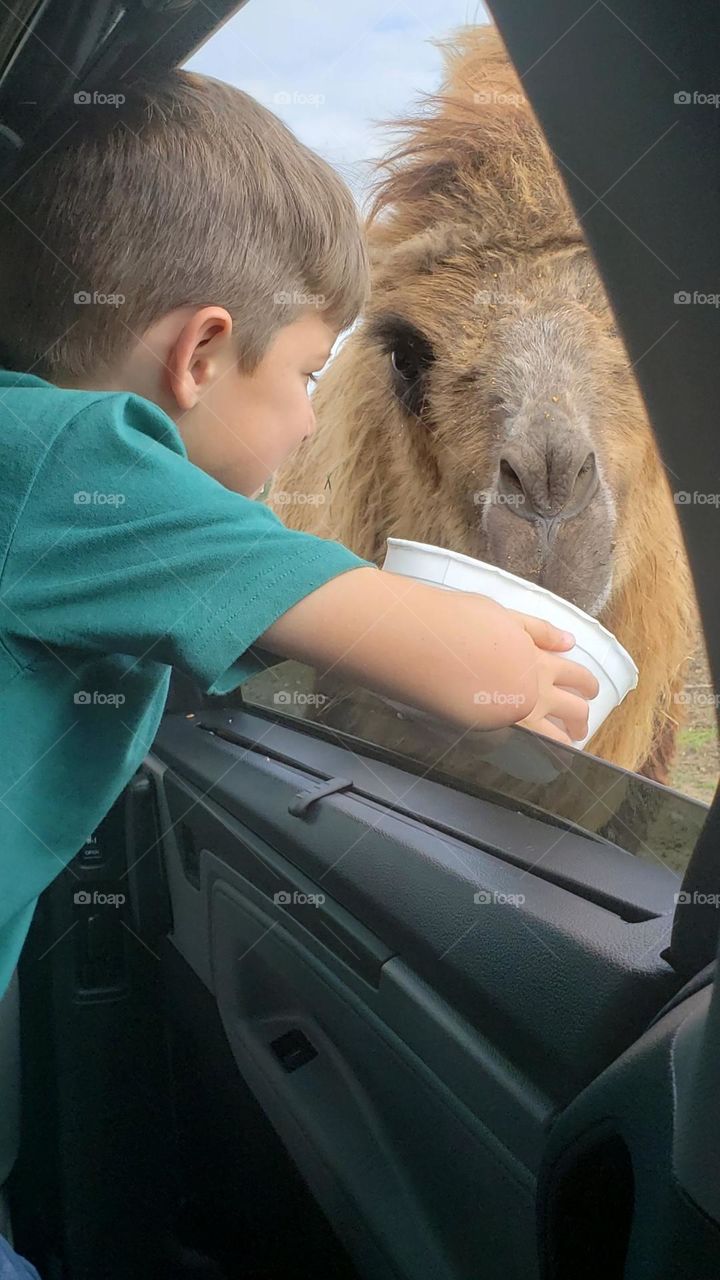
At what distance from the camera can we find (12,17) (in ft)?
3.50

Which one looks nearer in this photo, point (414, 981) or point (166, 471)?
point (166, 471)

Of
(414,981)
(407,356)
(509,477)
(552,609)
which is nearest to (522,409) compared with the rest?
(509,477)

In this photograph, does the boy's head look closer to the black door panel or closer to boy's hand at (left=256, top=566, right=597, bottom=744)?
boy's hand at (left=256, top=566, right=597, bottom=744)

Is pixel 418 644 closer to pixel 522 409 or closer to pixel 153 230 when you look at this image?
pixel 153 230

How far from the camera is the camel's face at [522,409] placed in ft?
5.77

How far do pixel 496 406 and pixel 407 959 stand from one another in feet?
4.69

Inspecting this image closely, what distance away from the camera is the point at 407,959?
3.17 ft

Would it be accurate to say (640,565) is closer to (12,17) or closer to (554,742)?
(554,742)

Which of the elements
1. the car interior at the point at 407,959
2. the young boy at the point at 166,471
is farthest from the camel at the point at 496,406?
the young boy at the point at 166,471

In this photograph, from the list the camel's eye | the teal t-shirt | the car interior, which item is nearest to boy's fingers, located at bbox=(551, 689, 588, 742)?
the car interior

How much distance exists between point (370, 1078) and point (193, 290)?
2.73ft

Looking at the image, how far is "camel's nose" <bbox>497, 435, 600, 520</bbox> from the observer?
Result: 172cm

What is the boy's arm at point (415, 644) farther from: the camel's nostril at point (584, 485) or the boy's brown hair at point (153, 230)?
the camel's nostril at point (584, 485)

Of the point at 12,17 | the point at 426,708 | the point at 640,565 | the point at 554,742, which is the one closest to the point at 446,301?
the point at 640,565
